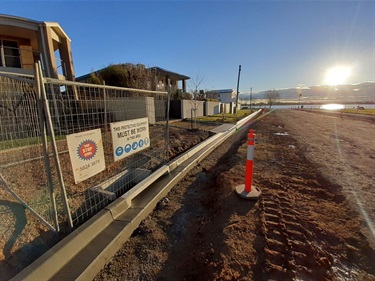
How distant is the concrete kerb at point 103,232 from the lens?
191 centimetres

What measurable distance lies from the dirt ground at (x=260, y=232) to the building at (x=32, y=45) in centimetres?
1176

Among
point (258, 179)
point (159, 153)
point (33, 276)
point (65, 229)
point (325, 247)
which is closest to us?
point (33, 276)

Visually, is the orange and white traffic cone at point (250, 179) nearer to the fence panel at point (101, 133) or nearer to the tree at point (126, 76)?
the fence panel at point (101, 133)

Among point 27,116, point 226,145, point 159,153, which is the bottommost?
point 226,145

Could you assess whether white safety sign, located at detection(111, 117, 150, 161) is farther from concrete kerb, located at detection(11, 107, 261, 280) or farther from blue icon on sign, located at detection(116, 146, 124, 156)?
concrete kerb, located at detection(11, 107, 261, 280)

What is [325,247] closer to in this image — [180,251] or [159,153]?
[180,251]

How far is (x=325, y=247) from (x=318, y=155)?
4.97 metres

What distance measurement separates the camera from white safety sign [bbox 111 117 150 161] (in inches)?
130

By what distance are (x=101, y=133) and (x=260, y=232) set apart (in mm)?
3012

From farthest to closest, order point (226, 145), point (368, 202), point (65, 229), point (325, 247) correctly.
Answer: point (226, 145)
point (368, 202)
point (65, 229)
point (325, 247)

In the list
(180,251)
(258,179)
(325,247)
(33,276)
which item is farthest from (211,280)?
(258,179)

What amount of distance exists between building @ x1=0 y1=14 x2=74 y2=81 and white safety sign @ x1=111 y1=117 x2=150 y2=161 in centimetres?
999

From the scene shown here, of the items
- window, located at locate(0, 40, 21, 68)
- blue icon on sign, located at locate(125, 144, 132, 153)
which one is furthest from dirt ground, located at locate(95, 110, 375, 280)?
window, located at locate(0, 40, 21, 68)

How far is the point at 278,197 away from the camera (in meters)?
3.46
